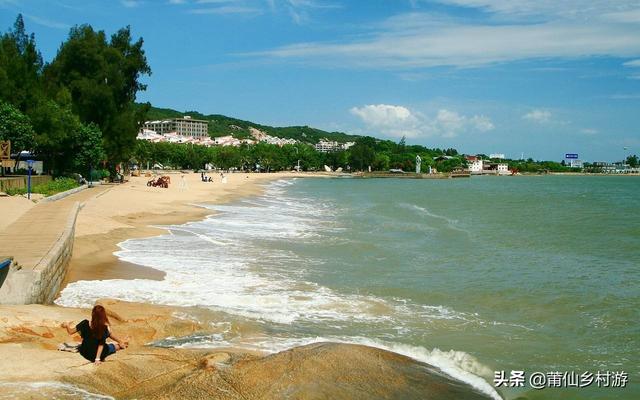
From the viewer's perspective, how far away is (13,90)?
46.3m

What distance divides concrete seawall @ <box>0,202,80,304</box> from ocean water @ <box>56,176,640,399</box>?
1.57ft

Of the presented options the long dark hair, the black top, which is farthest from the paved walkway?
the black top

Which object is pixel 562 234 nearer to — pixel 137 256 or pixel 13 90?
pixel 137 256

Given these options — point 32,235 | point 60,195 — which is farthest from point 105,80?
point 32,235

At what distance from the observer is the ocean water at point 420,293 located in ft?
34.0

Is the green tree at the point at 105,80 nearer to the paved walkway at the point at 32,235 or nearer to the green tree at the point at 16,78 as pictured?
the green tree at the point at 16,78

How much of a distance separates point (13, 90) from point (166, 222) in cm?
2497

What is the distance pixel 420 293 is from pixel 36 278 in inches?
347

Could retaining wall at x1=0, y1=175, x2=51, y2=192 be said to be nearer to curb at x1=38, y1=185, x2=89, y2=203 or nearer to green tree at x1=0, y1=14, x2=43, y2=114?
curb at x1=38, y1=185, x2=89, y2=203

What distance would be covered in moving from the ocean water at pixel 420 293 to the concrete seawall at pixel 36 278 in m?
0.48

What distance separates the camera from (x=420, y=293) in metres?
15.3

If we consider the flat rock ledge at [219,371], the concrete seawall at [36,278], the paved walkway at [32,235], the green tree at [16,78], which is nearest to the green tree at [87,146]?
the green tree at [16,78]

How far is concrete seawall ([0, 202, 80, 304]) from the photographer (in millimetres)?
10234

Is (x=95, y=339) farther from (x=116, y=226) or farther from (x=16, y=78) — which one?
(x=16, y=78)
